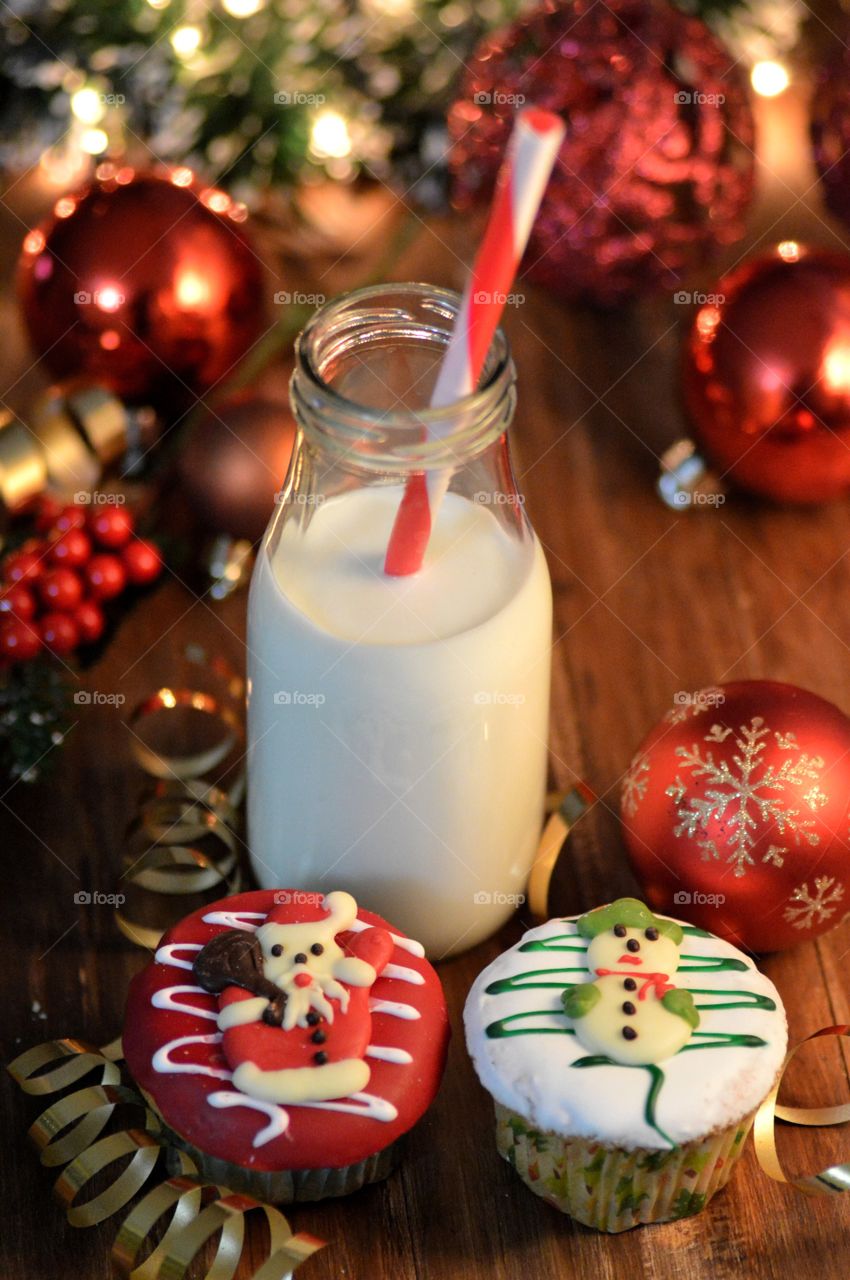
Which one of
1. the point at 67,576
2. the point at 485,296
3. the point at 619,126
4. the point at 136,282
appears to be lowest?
the point at 67,576

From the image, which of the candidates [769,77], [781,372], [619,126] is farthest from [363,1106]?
[769,77]

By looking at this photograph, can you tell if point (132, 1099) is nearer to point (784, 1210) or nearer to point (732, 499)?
point (784, 1210)

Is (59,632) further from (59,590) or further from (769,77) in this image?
(769,77)

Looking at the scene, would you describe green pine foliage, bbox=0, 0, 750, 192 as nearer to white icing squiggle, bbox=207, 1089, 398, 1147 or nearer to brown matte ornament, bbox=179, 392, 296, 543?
brown matte ornament, bbox=179, 392, 296, 543

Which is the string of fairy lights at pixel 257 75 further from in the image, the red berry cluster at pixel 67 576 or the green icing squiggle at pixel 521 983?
the green icing squiggle at pixel 521 983

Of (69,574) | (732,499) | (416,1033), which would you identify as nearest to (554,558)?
(732,499)

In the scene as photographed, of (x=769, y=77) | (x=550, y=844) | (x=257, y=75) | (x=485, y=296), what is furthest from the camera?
(x=769, y=77)

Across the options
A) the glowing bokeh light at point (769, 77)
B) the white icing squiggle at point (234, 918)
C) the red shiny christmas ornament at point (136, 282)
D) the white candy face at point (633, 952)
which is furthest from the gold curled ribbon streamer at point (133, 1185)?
the glowing bokeh light at point (769, 77)
